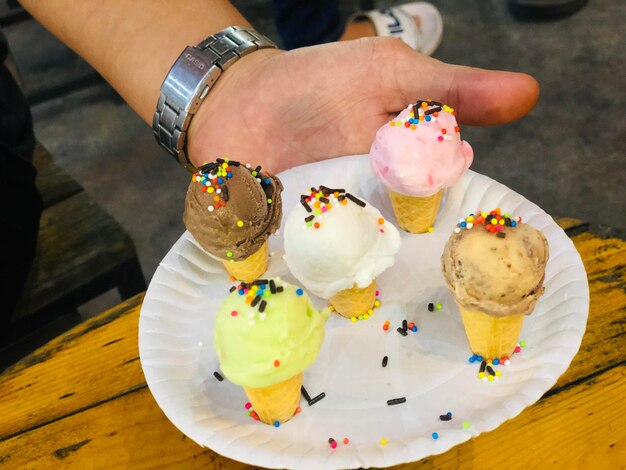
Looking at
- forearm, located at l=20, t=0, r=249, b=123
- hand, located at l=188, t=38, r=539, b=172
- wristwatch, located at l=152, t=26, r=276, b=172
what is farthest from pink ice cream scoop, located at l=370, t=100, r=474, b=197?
forearm, located at l=20, t=0, r=249, b=123

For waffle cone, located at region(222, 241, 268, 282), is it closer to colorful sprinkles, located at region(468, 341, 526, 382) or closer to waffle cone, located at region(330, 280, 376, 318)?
waffle cone, located at region(330, 280, 376, 318)

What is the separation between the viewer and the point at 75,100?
507 cm

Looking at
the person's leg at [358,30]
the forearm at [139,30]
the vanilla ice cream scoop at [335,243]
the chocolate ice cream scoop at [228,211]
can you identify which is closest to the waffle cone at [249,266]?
the chocolate ice cream scoop at [228,211]

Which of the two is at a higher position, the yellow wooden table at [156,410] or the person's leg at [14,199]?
the person's leg at [14,199]

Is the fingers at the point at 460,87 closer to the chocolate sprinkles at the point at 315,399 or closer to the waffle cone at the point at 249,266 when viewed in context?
the waffle cone at the point at 249,266

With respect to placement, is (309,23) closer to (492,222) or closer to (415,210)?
(415,210)

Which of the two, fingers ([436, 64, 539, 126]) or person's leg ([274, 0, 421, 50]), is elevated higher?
fingers ([436, 64, 539, 126])

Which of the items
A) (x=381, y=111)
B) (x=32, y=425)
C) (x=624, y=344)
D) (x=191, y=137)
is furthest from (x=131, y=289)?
(x=624, y=344)

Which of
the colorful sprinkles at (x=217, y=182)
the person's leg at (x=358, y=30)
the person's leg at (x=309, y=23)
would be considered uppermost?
the colorful sprinkles at (x=217, y=182)

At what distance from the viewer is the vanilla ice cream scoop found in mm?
1649

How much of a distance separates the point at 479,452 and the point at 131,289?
1676 mm

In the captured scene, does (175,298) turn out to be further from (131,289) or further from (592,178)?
(592,178)

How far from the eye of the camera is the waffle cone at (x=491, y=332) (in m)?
1.50

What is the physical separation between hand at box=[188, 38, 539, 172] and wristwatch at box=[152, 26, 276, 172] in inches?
1.5
